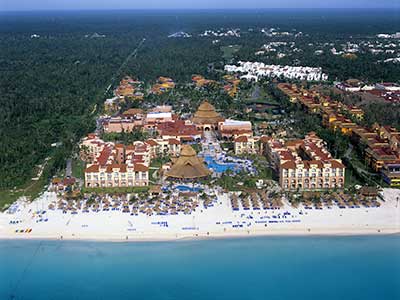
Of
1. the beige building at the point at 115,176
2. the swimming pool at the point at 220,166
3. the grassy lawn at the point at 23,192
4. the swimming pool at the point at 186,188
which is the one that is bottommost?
the swimming pool at the point at 220,166

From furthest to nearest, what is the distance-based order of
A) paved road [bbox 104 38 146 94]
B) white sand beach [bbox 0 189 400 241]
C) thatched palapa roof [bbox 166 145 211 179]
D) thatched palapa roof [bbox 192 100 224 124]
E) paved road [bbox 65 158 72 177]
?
paved road [bbox 104 38 146 94]
thatched palapa roof [bbox 192 100 224 124]
paved road [bbox 65 158 72 177]
thatched palapa roof [bbox 166 145 211 179]
white sand beach [bbox 0 189 400 241]

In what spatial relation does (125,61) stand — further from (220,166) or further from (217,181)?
(217,181)

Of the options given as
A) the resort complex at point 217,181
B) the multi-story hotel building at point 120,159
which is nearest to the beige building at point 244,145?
the resort complex at point 217,181

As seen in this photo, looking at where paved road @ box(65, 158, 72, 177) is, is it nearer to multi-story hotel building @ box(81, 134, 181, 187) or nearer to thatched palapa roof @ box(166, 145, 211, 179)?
multi-story hotel building @ box(81, 134, 181, 187)

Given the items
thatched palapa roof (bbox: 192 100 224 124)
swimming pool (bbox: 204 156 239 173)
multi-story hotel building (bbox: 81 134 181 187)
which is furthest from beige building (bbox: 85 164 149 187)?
thatched palapa roof (bbox: 192 100 224 124)

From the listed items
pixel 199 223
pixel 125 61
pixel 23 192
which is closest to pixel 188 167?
pixel 199 223

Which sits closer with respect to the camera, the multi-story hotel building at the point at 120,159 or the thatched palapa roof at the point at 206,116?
the multi-story hotel building at the point at 120,159

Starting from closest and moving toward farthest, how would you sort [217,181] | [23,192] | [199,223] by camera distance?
[199,223], [23,192], [217,181]


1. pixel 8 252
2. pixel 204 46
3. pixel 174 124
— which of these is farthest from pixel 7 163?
pixel 204 46

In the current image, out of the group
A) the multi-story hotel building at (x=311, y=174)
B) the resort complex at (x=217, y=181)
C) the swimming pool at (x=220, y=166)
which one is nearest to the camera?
the resort complex at (x=217, y=181)

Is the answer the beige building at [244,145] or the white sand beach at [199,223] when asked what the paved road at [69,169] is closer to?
the white sand beach at [199,223]
